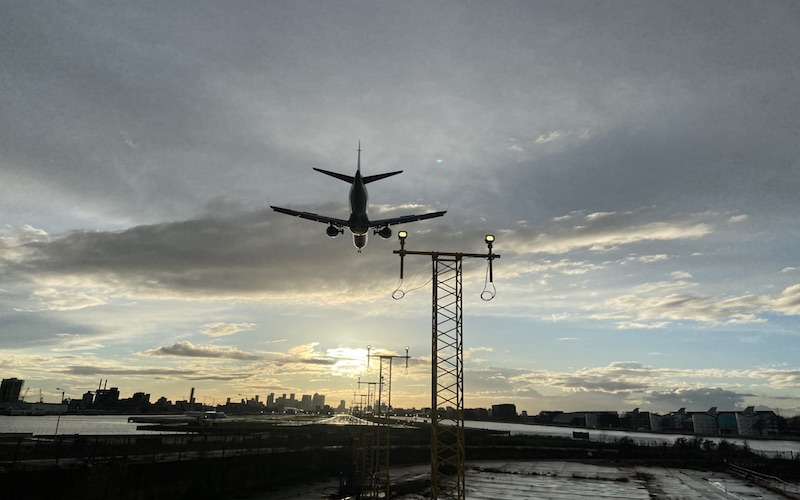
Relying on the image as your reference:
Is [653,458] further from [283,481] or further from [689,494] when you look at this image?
[283,481]

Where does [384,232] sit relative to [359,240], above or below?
above

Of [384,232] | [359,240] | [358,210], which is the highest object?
[358,210]

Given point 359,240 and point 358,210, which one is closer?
point 358,210

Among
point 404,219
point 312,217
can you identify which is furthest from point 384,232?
point 312,217

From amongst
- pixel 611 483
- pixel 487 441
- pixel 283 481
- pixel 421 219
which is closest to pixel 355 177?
pixel 421 219

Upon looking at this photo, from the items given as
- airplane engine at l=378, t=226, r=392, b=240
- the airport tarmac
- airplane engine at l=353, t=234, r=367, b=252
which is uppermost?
airplane engine at l=378, t=226, r=392, b=240

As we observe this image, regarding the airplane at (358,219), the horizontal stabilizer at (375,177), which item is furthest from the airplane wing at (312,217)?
the horizontal stabilizer at (375,177)

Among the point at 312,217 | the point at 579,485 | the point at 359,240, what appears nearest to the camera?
the point at 312,217

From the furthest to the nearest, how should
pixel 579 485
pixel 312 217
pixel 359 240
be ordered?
pixel 579 485 → pixel 359 240 → pixel 312 217

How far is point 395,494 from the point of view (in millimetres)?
49031

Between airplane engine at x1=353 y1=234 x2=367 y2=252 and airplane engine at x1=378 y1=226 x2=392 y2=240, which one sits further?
airplane engine at x1=353 y1=234 x2=367 y2=252

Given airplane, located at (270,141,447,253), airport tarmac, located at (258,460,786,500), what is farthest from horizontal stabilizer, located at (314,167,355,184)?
airport tarmac, located at (258,460,786,500)

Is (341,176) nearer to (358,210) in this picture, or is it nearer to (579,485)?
(358,210)

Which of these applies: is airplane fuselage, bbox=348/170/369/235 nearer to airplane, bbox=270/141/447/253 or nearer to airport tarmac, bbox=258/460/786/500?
airplane, bbox=270/141/447/253
